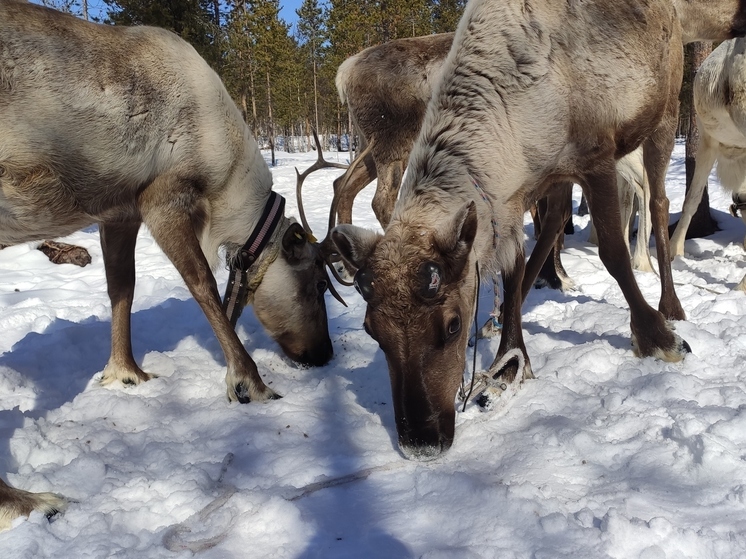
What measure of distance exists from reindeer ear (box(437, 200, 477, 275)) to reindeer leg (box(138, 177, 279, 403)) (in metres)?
1.49

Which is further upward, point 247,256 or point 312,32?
point 312,32

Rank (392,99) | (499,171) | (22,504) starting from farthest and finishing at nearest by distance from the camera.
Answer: (392,99) < (499,171) < (22,504)

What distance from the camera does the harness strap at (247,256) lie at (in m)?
3.73

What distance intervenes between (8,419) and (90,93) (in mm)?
1692

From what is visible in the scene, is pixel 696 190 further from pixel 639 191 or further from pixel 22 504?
pixel 22 504

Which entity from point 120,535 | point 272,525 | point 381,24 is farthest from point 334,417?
point 381,24

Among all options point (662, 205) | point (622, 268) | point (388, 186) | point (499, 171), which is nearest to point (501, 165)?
point (499, 171)

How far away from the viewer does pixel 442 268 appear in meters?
2.48

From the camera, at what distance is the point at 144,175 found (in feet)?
10.4

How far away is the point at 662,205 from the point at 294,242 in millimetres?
2964

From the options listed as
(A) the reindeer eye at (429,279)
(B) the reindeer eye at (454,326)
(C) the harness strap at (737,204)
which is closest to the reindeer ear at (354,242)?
(A) the reindeer eye at (429,279)

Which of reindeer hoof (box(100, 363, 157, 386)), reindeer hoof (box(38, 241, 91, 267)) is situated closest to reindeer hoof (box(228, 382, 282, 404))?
reindeer hoof (box(100, 363, 157, 386))

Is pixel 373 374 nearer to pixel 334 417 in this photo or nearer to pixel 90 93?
pixel 334 417

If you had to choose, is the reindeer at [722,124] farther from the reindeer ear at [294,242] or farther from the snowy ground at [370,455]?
the reindeer ear at [294,242]
